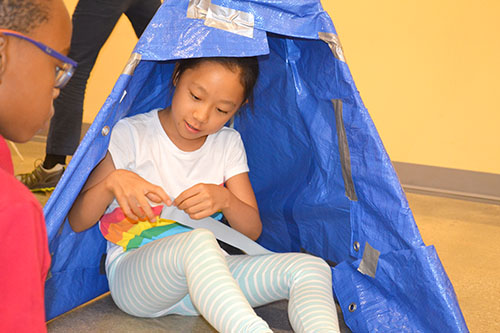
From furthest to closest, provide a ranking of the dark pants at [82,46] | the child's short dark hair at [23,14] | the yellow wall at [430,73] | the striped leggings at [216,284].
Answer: the yellow wall at [430,73] < the dark pants at [82,46] < the striped leggings at [216,284] < the child's short dark hair at [23,14]

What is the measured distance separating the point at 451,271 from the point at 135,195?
0.92 metres

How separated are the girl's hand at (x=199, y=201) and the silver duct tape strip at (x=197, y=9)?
29cm

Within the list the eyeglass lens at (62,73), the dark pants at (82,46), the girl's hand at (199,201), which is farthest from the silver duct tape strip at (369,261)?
the dark pants at (82,46)

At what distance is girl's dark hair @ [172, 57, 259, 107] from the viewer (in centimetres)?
103

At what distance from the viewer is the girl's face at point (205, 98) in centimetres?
Result: 101

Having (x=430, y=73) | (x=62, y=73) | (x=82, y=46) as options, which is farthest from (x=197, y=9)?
(x=430, y=73)

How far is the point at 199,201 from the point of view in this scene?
37.9 inches

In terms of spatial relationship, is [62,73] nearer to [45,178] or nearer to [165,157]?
[165,157]

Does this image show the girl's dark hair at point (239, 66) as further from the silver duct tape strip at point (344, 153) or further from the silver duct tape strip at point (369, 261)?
the silver duct tape strip at point (369, 261)

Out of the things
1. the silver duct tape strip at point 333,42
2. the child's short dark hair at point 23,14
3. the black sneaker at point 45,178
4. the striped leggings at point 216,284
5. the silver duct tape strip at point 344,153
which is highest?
the child's short dark hair at point 23,14

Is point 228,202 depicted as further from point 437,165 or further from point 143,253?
point 437,165

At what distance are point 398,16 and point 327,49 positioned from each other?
1.63 metres

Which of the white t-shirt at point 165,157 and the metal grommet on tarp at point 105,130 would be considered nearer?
the metal grommet on tarp at point 105,130

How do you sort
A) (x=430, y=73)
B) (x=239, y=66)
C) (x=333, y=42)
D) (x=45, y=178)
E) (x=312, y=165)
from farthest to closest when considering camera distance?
(x=430, y=73)
(x=45, y=178)
(x=312, y=165)
(x=239, y=66)
(x=333, y=42)
